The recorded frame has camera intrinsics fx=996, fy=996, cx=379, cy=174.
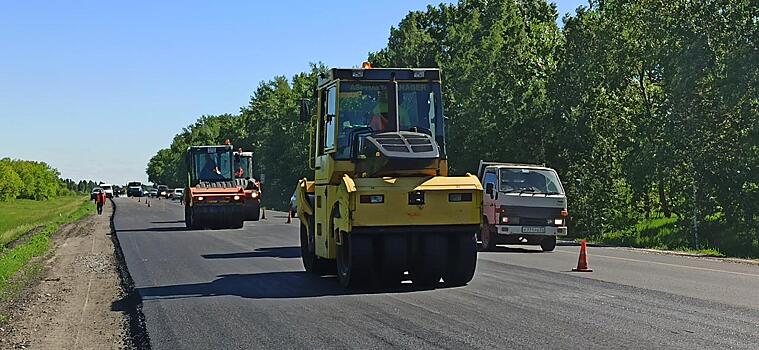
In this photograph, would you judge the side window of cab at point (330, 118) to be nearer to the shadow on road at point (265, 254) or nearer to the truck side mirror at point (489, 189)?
the shadow on road at point (265, 254)

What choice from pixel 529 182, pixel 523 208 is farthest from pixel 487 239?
pixel 529 182

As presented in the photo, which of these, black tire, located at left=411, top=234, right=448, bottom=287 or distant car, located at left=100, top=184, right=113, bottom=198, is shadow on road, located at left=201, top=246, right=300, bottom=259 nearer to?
black tire, located at left=411, top=234, right=448, bottom=287

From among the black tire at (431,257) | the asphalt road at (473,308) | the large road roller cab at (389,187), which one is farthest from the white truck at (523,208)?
the black tire at (431,257)

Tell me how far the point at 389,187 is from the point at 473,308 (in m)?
2.86

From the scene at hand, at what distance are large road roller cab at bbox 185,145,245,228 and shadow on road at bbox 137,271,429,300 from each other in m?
19.5

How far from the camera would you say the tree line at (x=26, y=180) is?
122100 mm

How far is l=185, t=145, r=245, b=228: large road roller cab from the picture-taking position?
37031 millimetres

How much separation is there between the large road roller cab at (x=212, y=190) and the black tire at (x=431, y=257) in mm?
22809

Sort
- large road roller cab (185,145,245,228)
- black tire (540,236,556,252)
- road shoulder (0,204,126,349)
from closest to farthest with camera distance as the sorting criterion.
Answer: road shoulder (0,204,126,349) < black tire (540,236,556,252) < large road roller cab (185,145,245,228)

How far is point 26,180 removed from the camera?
144500 mm

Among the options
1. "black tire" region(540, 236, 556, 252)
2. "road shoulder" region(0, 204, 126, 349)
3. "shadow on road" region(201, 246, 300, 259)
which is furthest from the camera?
"black tire" region(540, 236, 556, 252)

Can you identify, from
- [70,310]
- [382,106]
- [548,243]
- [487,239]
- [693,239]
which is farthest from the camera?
[693,239]

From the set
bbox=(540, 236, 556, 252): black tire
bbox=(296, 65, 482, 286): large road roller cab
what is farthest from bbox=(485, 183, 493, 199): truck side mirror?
bbox=(296, 65, 482, 286): large road roller cab

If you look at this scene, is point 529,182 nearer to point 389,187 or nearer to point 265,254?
point 265,254
